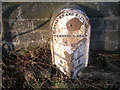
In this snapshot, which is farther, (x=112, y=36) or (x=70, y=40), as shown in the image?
(x=112, y=36)

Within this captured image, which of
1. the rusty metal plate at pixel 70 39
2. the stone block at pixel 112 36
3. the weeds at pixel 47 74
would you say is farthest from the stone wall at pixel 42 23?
the rusty metal plate at pixel 70 39

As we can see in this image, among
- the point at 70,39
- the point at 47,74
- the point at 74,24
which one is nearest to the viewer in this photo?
the point at 74,24

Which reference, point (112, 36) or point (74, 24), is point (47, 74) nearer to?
point (74, 24)

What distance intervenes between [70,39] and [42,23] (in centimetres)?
62

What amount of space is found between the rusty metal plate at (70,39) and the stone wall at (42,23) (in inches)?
16.8

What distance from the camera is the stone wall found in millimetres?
2539

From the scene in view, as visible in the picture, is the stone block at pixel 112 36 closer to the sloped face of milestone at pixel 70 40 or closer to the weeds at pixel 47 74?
the weeds at pixel 47 74

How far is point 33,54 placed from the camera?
284cm

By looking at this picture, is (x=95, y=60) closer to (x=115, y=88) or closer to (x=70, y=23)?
(x=115, y=88)

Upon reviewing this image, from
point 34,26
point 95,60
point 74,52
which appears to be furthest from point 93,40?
point 34,26

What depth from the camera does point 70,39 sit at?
7.43 ft

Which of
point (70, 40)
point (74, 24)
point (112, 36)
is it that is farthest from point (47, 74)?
point (112, 36)

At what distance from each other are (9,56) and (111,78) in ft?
5.37

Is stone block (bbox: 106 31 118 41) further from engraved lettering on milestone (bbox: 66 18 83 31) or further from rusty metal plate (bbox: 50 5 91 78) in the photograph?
engraved lettering on milestone (bbox: 66 18 83 31)
